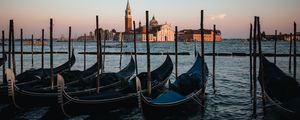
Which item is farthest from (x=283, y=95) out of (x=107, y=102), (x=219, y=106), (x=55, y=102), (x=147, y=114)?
(x=55, y=102)

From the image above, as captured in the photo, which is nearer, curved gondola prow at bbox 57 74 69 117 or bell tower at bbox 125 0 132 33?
curved gondola prow at bbox 57 74 69 117

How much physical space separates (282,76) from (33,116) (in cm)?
930

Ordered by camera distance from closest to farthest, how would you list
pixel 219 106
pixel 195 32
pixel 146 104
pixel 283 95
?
pixel 146 104, pixel 283 95, pixel 219 106, pixel 195 32

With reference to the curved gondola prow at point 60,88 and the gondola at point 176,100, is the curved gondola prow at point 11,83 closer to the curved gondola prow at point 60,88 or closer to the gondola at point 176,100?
the curved gondola prow at point 60,88

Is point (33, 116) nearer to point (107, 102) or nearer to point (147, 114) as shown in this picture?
point (107, 102)

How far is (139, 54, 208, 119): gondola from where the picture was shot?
30.9ft

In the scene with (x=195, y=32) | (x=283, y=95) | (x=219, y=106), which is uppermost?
(x=195, y=32)

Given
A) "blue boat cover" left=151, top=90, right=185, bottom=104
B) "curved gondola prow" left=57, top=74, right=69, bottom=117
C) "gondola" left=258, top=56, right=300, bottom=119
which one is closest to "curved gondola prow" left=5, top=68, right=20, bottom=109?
"curved gondola prow" left=57, top=74, right=69, bottom=117

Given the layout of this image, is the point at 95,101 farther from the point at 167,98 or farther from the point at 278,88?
the point at 278,88

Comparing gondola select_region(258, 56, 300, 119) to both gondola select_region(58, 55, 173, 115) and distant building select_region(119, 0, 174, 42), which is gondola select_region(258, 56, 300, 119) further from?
distant building select_region(119, 0, 174, 42)

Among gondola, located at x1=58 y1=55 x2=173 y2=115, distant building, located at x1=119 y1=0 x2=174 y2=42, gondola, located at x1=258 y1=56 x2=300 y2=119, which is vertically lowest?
gondola, located at x1=58 y1=55 x2=173 y2=115

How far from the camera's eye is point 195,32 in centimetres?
15975

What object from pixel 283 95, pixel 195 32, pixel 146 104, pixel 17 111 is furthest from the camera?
pixel 195 32

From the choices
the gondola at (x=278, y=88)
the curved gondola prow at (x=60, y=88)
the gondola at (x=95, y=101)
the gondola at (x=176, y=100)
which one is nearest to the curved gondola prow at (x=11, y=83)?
the gondola at (x=95, y=101)
